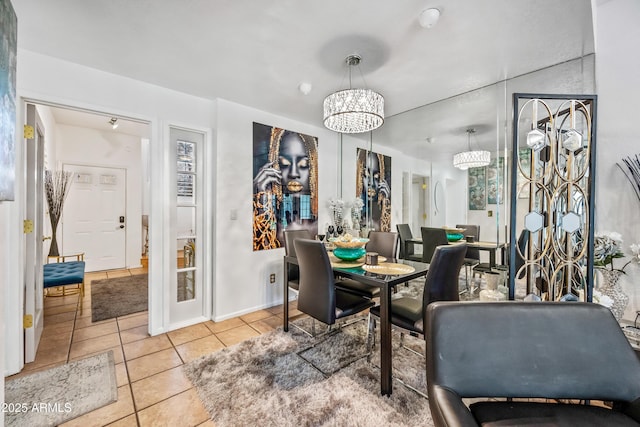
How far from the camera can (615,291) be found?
1.47 metres

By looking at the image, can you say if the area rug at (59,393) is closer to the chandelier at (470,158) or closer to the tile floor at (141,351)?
the tile floor at (141,351)

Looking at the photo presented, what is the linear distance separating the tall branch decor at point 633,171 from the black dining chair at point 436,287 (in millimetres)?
974

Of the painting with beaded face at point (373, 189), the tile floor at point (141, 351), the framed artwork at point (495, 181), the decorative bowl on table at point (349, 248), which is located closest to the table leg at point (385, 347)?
the decorative bowl on table at point (349, 248)

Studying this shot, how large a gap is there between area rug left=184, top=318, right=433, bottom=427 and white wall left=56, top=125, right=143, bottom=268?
4177 mm

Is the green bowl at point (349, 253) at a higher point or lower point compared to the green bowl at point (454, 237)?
lower

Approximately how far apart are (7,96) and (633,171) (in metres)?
3.28

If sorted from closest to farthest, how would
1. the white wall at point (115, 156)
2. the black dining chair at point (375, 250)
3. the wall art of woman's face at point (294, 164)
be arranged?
1. the black dining chair at point (375, 250)
2. the wall art of woman's face at point (294, 164)
3. the white wall at point (115, 156)

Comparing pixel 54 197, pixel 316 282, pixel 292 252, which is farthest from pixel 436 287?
pixel 54 197

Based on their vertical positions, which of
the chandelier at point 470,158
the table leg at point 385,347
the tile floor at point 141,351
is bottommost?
the tile floor at point 141,351

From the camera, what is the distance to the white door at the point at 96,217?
4.73 meters

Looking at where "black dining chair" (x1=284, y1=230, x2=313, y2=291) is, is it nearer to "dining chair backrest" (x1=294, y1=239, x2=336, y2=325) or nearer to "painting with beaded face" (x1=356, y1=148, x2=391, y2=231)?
"dining chair backrest" (x1=294, y1=239, x2=336, y2=325)

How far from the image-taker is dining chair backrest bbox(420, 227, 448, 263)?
3023 millimetres

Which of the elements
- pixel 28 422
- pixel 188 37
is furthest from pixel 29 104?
pixel 28 422

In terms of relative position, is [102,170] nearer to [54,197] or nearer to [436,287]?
[54,197]
